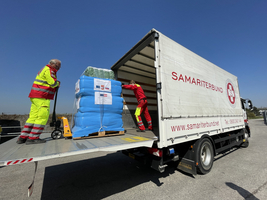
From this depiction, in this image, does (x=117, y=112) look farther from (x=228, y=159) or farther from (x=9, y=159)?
(x=228, y=159)

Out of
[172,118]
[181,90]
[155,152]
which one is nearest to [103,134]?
[155,152]

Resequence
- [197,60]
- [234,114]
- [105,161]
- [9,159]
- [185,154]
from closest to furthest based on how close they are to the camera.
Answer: [9,159]
[185,154]
[197,60]
[105,161]
[234,114]

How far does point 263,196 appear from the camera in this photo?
262 cm

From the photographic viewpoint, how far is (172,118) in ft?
9.91

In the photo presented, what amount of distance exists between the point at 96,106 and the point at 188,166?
2.69 meters

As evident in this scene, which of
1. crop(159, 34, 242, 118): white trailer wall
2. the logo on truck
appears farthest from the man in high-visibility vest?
the logo on truck

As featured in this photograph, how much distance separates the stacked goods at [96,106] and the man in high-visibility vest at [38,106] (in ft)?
2.03

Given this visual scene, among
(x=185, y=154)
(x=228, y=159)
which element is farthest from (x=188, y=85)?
(x=228, y=159)

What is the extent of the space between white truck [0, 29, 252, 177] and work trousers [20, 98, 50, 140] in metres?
0.27

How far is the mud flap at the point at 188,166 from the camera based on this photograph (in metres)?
3.28

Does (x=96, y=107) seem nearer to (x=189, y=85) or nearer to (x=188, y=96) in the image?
(x=188, y=96)

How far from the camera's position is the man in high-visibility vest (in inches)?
105

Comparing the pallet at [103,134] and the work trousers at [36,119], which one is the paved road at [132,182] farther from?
the work trousers at [36,119]

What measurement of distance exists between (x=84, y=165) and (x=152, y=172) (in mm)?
2296
